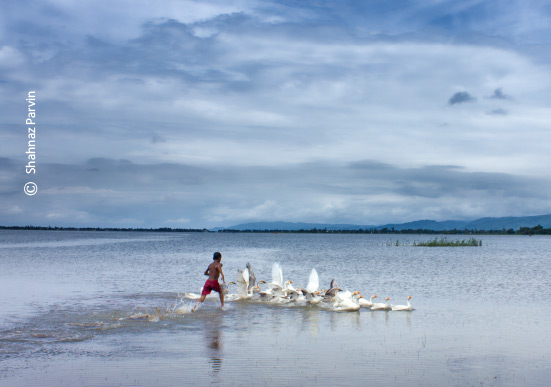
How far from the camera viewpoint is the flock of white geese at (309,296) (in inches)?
666

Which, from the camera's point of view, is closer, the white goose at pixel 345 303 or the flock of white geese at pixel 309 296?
the white goose at pixel 345 303

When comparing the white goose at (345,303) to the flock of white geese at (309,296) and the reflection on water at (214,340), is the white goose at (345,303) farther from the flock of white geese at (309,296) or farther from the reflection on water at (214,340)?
the reflection on water at (214,340)

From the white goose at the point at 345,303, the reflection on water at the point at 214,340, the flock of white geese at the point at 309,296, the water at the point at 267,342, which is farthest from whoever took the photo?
the flock of white geese at the point at 309,296

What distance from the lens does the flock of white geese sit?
55.5 feet

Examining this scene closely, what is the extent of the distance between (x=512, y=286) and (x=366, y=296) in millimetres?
8622

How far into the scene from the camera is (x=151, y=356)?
415 inches

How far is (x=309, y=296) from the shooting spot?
18234mm

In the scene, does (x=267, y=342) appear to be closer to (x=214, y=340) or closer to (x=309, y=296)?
(x=214, y=340)

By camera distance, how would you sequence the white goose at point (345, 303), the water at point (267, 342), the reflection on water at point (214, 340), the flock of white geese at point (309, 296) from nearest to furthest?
the water at point (267, 342) → the reflection on water at point (214, 340) → the white goose at point (345, 303) → the flock of white geese at point (309, 296)

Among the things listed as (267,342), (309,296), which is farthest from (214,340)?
(309,296)

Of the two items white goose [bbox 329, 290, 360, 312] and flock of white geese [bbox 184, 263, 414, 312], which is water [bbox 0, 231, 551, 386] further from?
flock of white geese [bbox 184, 263, 414, 312]

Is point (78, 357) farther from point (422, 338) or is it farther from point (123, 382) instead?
point (422, 338)

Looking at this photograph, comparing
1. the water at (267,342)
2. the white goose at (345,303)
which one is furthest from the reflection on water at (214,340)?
the white goose at (345,303)

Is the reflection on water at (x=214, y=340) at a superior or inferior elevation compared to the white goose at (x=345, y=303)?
inferior
